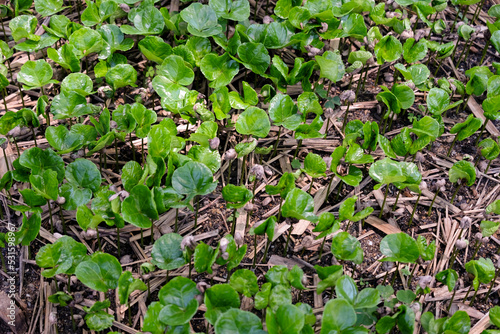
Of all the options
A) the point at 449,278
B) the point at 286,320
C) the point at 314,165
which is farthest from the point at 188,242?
the point at 449,278

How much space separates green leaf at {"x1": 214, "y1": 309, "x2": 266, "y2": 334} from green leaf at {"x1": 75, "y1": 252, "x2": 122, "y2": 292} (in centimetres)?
41

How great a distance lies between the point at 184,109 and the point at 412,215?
40.0 inches

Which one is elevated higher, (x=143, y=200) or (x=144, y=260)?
(x=143, y=200)

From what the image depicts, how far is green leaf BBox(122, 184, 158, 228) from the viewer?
168 centimetres

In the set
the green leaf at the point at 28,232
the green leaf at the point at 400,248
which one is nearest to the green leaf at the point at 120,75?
the green leaf at the point at 28,232

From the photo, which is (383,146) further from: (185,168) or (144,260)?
(144,260)

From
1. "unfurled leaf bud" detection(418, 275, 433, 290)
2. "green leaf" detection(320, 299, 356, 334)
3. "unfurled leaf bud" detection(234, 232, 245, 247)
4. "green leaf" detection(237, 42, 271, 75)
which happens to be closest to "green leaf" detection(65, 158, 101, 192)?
"unfurled leaf bud" detection(234, 232, 245, 247)

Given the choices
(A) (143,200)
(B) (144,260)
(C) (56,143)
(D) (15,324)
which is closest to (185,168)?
(A) (143,200)

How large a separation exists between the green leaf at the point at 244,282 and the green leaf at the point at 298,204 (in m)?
0.25

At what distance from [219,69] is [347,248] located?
3.34 feet

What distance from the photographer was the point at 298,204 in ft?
5.67

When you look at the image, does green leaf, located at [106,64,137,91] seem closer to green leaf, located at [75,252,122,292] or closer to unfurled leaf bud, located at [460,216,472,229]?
green leaf, located at [75,252,122,292]

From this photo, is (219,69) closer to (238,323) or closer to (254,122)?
(254,122)

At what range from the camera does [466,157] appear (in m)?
2.16
